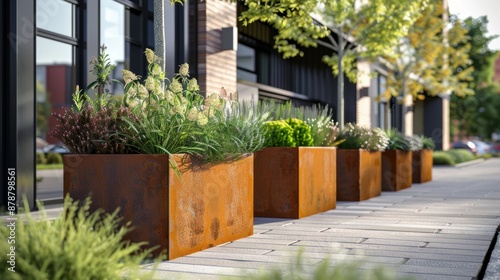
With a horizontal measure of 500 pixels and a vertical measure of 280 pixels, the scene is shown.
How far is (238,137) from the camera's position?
6133 millimetres

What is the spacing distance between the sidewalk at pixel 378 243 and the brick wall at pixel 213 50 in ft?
12.0

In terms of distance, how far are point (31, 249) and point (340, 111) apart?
9.93m

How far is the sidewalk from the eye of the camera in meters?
4.56

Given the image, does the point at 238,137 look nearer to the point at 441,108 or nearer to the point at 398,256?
the point at 398,256

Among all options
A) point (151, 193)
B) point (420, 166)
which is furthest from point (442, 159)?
point (151, 193)

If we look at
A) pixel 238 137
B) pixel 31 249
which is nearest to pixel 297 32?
pixel 238 137

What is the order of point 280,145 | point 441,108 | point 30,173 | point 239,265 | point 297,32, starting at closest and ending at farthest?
point 239,265, point 280,145, point 30,173, point 297,32, point 441,108

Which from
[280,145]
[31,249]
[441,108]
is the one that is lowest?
[31,249]

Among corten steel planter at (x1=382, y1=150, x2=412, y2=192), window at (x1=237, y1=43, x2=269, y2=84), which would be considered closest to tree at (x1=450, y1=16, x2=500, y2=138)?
window at (x1=237, y1=43, x2=269, y2=84)

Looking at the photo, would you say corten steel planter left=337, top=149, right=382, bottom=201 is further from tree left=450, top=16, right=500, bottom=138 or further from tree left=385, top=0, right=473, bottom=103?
tree left=450, top=16, right=500, bottom=138

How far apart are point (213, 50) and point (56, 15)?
275cm

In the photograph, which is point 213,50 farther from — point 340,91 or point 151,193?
point 151,193

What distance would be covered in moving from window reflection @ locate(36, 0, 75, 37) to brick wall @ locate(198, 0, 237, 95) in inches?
93.7

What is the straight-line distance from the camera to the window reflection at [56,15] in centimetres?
956
